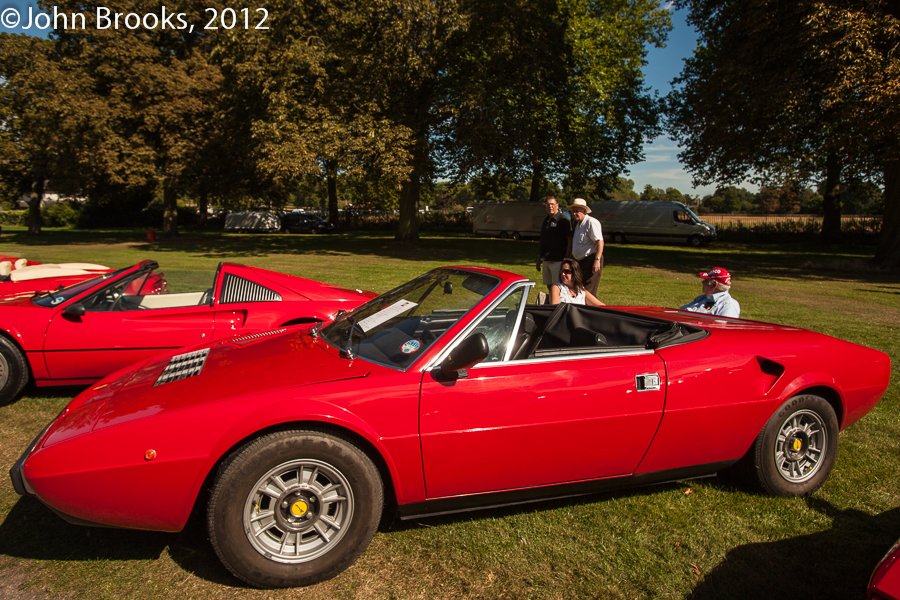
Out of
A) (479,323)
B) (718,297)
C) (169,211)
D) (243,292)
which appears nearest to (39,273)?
(243,292)

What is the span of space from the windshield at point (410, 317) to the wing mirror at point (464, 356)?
184mm

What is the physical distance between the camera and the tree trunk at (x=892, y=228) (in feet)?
58.0

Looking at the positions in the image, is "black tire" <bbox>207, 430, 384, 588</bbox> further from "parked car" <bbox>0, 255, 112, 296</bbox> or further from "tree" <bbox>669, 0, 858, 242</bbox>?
"tree" <bbox>669, 0, 858, 242</bbox>

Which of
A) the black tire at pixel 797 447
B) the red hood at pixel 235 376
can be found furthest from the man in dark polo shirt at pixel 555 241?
the red hood at pixel 235 376

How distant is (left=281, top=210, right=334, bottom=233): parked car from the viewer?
42.0m

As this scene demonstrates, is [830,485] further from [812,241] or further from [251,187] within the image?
[812,241]

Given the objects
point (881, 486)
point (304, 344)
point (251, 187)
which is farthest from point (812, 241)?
point (304, 344)

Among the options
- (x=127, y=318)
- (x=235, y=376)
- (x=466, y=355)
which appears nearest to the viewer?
(x=466, y=355)

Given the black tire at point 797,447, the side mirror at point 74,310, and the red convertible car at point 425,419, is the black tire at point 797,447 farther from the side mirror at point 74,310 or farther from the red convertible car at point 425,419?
the side mirror at point 74,310

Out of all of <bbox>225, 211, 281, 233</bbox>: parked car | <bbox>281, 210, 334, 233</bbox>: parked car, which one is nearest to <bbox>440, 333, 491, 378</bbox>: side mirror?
<bbox>281, 210, 334, 233</bbox>: parked car

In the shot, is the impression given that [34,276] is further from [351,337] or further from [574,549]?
[574,549]

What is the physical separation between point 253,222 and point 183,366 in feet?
140

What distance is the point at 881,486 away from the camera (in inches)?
135

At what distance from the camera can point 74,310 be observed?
179 inches
